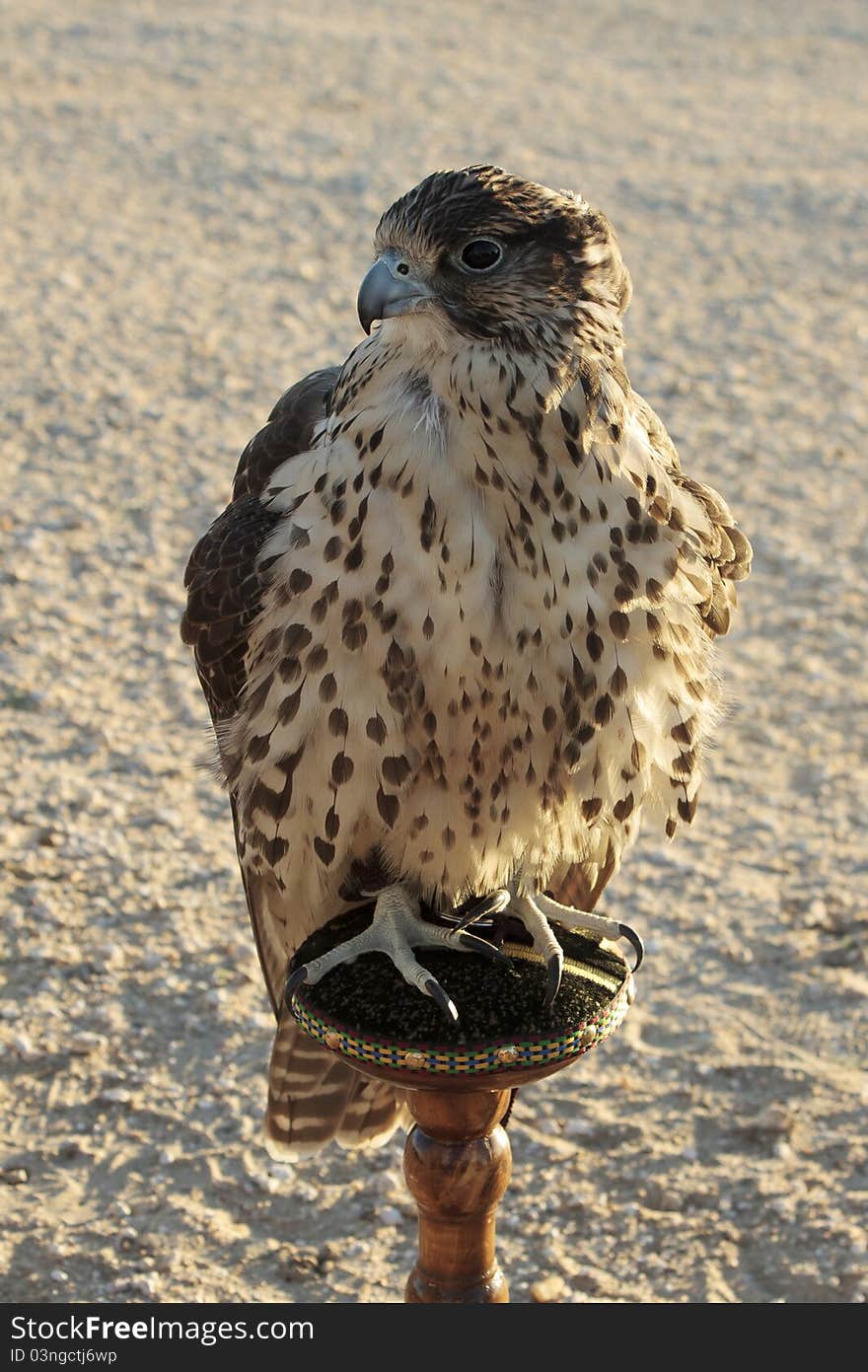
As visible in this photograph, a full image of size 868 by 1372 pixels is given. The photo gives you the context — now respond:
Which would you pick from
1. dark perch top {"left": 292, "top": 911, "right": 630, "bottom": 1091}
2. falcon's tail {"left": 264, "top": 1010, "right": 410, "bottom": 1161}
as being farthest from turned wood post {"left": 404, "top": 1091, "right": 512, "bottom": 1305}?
falcon's tail {"left": 264, "top": 1010, "right": 410, "bottom": 1161}

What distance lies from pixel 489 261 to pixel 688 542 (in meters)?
0.59

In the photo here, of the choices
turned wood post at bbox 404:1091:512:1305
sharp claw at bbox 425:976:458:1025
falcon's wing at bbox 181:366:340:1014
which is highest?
falcon's wing at bbox 181:366:340:1014

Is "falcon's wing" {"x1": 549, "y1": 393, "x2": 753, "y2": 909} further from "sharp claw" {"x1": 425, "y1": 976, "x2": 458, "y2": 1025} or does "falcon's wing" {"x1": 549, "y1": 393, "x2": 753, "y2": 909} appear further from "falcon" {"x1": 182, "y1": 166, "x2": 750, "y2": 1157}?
"sharp claw" {"x1": 425, "y1": 976, "x2": 458, "y2": 1025}

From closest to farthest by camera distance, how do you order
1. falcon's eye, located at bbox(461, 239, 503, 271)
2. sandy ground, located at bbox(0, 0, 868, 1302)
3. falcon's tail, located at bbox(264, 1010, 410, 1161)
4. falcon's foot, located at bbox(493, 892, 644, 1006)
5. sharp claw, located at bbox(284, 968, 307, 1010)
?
falcon's eye, located at bbox(461, 239, 503, 271) < sharp claw, located at bbox(284, 968, 307, 1010) < falcon's foot, located at bbox(493, 892, 644, 1006) < falcon's tail, located at bbox(264, 1010, 410, 1161) < sandy ground, located at bbox(0, 0, 868, 1302)

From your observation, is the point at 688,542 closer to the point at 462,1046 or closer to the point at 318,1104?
the point at 462,1046

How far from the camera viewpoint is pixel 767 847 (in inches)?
189

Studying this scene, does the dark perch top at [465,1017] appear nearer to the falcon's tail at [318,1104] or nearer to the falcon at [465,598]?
the falcon at [465,598]

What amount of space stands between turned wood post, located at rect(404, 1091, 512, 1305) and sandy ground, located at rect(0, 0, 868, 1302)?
0.66 metres

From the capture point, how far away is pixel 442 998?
8.26ft

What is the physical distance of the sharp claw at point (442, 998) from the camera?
249 cm

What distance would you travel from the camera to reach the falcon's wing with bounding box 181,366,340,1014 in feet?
8.89

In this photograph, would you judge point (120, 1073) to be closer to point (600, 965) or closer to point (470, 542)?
point (600, 965)

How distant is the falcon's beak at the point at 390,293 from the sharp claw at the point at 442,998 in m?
1.03

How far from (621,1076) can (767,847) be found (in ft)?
3.64
